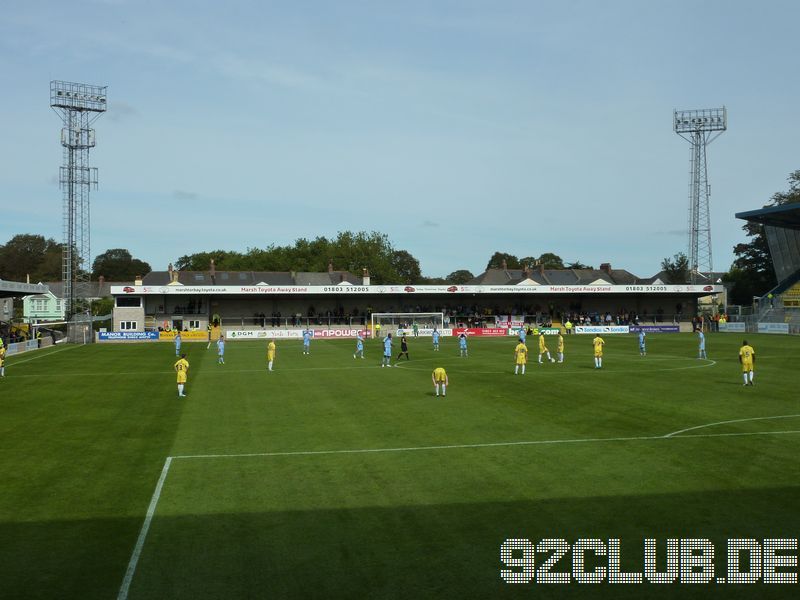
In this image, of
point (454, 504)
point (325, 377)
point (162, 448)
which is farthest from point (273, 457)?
point (325, 377)

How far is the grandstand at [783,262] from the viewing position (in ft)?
238

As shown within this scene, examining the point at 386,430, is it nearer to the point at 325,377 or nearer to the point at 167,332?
the point at 325,377

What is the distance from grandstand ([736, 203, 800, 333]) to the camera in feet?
238

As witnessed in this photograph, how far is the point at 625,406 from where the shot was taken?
79.8 feet

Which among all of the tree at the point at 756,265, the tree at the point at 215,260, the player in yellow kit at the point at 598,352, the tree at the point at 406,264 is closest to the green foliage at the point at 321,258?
the tree at the point at 215,260

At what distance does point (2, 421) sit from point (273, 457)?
11167 mm

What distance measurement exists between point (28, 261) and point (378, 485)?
5750 inches

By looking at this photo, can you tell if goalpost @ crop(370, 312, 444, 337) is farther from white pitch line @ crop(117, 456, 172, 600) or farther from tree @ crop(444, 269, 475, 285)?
tree @ crop(444, 269, 475, 285)

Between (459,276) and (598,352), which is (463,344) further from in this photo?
(459,276)

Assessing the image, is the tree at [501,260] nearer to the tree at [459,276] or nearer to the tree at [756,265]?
the tree at [459,276]

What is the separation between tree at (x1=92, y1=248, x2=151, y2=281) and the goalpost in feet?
297

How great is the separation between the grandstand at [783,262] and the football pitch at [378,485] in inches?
2027

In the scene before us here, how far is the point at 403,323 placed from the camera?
75875mm

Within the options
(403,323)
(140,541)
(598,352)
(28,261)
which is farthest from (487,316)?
(28,261)
